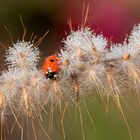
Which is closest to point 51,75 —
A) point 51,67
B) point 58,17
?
point 51,67

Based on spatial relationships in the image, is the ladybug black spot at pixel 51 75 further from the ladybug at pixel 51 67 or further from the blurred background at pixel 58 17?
the blurred background at pixel 58 17

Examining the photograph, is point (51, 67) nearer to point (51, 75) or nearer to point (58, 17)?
point (51, 75)

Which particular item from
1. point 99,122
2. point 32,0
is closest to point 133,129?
point 99,122

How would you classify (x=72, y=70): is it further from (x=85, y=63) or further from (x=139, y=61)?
(x=139, y=61)

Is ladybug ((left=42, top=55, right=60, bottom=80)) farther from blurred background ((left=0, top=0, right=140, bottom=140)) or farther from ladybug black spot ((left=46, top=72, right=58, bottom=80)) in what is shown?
blurred background ((left=0, top=0, right=140, bottom=140))

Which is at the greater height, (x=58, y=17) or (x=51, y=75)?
(x=58, y=17)

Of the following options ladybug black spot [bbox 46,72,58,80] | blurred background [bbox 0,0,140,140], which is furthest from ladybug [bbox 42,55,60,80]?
blurred background [bbox 0,0,140,140]

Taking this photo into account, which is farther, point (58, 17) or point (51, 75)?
point (58, 17)

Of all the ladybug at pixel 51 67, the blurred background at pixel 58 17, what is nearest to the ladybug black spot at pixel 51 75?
the ladybug at pixel 51 67
